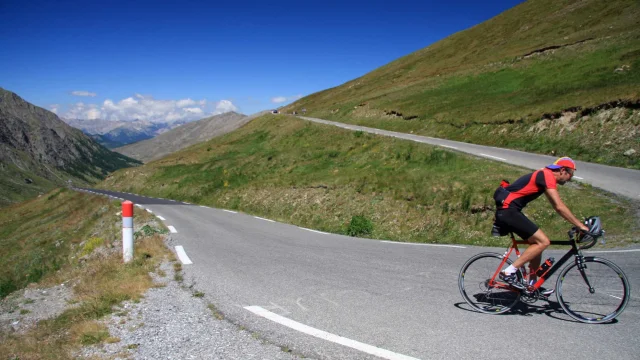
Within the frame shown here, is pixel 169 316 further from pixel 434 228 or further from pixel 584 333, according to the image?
pixel 434 228

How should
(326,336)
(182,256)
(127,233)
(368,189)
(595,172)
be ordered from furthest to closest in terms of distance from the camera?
(368,189)
(595,172)
(182,256)
(127,233)
(326,336)

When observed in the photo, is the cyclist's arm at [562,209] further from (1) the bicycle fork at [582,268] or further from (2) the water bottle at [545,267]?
(2) the water bottle at [545,267]

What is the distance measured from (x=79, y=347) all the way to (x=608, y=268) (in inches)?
268

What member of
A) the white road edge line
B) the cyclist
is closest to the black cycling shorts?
the cyclist

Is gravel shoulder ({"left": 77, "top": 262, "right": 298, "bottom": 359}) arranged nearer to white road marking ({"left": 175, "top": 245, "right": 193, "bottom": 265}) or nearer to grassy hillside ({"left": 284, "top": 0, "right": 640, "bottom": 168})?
white road marking ({"left": 175, "top": 245, "right": 193, "bottom": 265})

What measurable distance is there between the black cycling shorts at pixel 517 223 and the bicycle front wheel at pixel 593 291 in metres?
0.73

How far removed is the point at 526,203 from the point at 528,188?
0.22 m

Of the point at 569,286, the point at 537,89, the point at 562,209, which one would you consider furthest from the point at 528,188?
the point at 537,89

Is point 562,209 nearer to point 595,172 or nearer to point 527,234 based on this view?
point 527,234

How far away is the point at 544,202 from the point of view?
1313 cm

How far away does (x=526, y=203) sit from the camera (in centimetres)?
584

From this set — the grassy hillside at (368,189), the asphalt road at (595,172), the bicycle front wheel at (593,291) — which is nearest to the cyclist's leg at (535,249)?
the bicycle front wheel at (593,291)

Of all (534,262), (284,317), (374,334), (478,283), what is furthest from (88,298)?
(534,262)

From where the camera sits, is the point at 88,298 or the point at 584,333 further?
the point at 88,298
